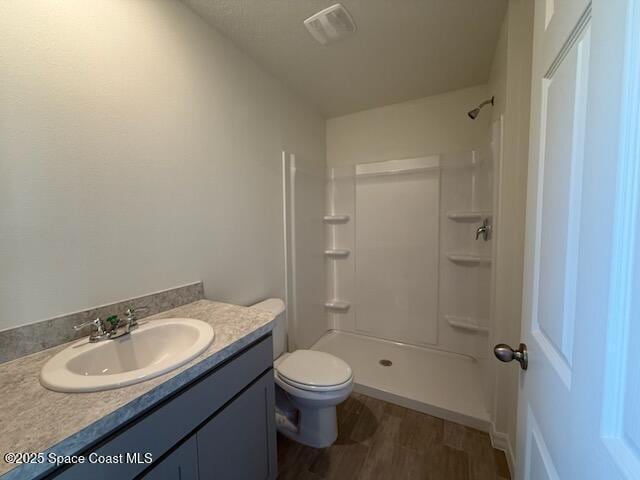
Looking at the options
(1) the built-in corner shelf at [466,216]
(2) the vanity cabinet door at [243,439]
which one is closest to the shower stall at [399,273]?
(1) the built-in corner shelf at [466,216]

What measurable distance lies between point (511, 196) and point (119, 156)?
1817mm

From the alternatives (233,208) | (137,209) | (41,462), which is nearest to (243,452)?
(41,462)

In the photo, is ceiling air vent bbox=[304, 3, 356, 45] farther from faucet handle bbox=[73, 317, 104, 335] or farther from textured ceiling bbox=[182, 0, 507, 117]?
faucet handle bbox=[73, 317, 104, 335]

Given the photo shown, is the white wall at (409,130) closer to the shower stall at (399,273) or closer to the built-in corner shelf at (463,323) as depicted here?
the shower stall at (399,273)

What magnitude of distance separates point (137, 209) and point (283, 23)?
1.20 metres

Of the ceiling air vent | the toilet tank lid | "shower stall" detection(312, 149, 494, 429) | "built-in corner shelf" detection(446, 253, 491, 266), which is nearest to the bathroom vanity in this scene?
the toilet tank lid

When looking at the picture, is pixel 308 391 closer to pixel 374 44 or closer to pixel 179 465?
pixel 179 465

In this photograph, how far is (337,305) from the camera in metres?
2.66

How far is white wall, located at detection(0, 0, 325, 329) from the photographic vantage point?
0.81m

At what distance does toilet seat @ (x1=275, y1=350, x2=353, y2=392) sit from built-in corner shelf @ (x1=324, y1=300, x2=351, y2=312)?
3.40 feet

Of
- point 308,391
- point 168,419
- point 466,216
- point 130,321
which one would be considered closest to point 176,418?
point 168,419

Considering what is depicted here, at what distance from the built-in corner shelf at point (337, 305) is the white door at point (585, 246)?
2012 mm

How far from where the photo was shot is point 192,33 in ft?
4.26

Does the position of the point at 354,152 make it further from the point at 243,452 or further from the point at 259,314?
the point at 243,452
